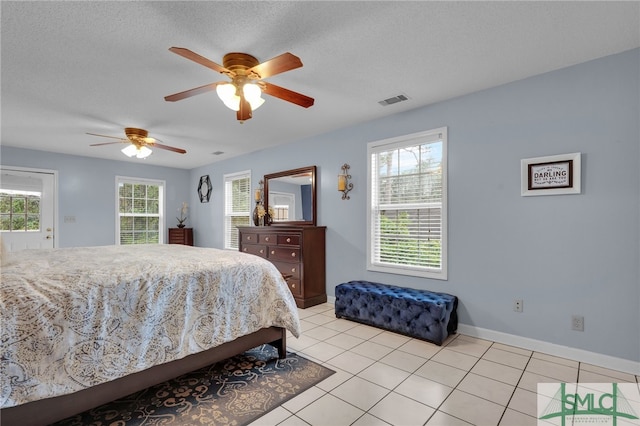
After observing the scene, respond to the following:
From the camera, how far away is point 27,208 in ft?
16.9

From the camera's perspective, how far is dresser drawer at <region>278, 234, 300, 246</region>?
4262 mm

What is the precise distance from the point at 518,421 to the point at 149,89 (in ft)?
12.5

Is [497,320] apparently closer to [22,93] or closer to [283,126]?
[283,126]

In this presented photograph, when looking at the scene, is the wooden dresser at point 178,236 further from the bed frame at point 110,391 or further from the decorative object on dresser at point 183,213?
the bed frame at point 110,391

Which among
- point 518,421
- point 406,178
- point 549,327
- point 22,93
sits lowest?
point 518,421

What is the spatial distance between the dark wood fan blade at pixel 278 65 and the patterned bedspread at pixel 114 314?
4.63ft

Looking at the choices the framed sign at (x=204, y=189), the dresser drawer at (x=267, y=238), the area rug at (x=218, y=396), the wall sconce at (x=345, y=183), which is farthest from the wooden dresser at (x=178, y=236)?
the area rug at (x=218, y=396)

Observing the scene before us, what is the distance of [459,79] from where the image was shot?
2.82m

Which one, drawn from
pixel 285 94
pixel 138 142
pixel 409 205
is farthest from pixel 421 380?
pixel 138 142

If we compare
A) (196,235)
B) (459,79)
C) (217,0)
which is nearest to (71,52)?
(217,0)

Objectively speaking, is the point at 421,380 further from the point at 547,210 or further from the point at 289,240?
the point at 289,240

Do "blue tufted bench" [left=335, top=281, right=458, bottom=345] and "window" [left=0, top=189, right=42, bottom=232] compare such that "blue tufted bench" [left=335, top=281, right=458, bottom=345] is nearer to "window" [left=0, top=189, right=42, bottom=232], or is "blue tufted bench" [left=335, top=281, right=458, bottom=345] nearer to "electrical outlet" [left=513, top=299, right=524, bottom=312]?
"electrical outlet" [left=513, top=299, right=524, bottom=312]

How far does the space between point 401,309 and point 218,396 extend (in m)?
1.86

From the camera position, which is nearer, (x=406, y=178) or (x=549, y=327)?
(x=549, y=327)
